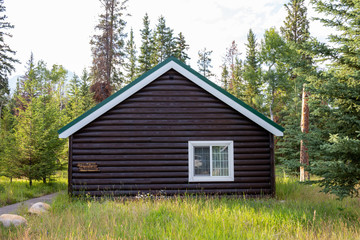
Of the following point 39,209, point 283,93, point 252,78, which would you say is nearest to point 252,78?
point 252,78

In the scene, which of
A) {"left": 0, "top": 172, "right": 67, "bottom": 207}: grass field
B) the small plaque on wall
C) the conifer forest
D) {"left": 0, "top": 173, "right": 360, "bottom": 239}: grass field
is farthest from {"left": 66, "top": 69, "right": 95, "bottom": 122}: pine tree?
{"left": 0, "top": 173, "right": 360, "bottom": 239}: grass field

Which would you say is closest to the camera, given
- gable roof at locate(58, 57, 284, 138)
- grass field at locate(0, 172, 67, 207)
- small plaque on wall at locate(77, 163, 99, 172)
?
gable roof at locate(58, 57, 284, 138)

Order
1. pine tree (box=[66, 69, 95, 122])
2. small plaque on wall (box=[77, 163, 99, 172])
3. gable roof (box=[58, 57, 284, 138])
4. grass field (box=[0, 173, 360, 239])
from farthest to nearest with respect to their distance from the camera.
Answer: pine tree (box=[66, 69, 95, 122]) → small plaque on wall (box=[77, 163, 99, 172]) → gable roof (box=[58, 57, 284, 138]) → grass field (box=[0, 173, 360, 239])

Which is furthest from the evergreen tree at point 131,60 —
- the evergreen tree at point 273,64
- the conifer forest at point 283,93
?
the evergreen tree at point 273,64

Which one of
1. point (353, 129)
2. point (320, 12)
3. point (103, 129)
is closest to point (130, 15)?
point (103, 129)

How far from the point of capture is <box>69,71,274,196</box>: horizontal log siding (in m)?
10.5

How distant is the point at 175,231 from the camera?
5.87m

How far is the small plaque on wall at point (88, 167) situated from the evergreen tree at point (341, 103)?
25.3 feet

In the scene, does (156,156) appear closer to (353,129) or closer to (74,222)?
(74,222)

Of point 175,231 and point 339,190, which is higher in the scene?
point 339,190

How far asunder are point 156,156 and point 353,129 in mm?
6814

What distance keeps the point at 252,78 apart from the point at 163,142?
24.8m

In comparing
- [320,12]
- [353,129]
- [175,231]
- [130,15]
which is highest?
[130,15]

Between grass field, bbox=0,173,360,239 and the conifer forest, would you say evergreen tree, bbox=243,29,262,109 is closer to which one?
the conifer forest
